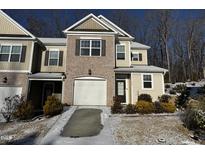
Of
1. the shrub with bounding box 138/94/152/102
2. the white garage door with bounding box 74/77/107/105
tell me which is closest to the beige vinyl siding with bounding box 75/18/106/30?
the white garage door with bounding box 74/77/107/105

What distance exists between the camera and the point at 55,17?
36.5m

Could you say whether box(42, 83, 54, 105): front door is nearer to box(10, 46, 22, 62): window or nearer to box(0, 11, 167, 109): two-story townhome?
box(0, 11, 167, 109): two-story townhome

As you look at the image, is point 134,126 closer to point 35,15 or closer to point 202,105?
point 202,105

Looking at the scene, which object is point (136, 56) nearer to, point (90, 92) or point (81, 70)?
point (81, 70)

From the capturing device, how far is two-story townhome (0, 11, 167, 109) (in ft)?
53.8

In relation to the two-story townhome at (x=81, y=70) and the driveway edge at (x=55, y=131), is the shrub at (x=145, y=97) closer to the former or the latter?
the two-story townhome at (x=81, y=70)

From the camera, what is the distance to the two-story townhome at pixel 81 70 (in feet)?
53.8

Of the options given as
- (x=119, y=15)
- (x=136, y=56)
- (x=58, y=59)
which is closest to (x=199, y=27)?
(x=119, y=15)

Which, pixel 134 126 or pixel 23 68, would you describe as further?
pixel 23 68

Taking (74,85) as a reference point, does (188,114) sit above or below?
below

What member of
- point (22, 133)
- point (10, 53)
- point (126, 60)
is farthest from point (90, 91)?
point (22, 133)

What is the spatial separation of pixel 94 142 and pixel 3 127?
22.3ft

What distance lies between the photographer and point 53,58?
62.3 feet

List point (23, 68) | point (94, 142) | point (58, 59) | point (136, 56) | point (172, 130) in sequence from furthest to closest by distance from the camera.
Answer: point (136, 56)
point (58, 59)
point (23, 68)
point (172, 130)
point (94, 142)
